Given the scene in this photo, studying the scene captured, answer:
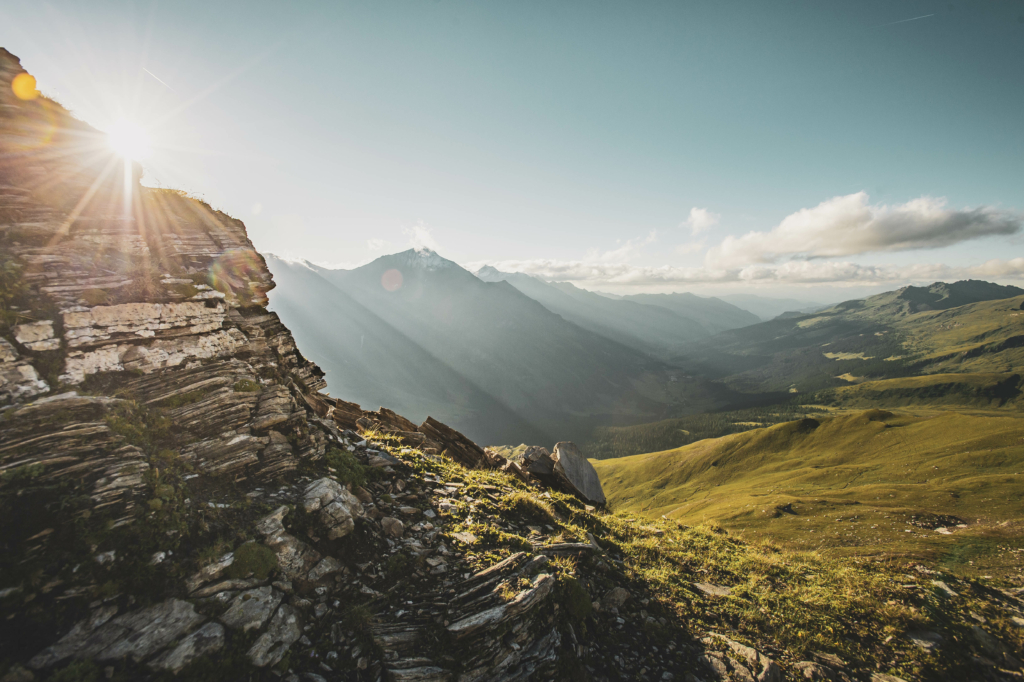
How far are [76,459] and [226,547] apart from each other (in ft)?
14.6

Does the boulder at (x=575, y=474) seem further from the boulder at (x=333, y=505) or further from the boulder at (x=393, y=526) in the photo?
the boulder at (x=333, y=505)

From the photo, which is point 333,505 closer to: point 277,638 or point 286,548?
point 286,548

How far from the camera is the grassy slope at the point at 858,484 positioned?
34188mm

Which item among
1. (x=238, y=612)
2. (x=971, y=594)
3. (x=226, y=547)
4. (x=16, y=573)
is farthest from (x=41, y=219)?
(x=971, y=594)

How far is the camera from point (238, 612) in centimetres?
768

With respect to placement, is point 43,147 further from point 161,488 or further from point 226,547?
point 226,547

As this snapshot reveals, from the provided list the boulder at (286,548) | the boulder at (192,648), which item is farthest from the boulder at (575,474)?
the boulder at (192,648)

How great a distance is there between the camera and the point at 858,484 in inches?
3039

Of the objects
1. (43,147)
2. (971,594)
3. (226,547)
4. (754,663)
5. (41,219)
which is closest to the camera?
(226,547)

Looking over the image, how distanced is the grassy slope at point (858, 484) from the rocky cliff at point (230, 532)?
2576cm

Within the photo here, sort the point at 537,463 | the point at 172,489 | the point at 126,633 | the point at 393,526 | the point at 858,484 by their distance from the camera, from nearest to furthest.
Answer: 1. the point at 126,633
2. the point at 172,489
3. the point at 393,526
4. the point at 537,463
5. the point at 858,484

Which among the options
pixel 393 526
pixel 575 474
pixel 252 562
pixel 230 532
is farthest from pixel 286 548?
pixel 575 474

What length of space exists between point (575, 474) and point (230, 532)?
84.2 ft

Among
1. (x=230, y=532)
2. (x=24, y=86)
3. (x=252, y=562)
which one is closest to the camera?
(x=252, y=562)
